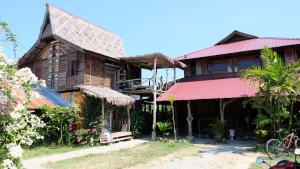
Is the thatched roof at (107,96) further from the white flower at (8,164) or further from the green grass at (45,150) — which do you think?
the white flower at (8,164)

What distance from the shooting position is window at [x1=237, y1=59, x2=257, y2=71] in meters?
18.4

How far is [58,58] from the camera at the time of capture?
62.9 ft

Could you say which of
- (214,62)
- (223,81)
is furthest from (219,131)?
(214,62)

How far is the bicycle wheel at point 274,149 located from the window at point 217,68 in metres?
8.31

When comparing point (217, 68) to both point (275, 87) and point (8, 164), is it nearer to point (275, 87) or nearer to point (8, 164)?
point (275, 87)

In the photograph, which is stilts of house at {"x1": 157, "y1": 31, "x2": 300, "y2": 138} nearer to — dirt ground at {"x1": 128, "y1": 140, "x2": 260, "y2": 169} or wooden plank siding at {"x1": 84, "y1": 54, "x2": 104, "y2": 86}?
dirt ground at {"x1": 128, "y1": 140, "x2": 260, "y2": 169}

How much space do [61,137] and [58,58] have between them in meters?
5.81

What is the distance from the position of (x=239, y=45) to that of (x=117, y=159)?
40.5 feet

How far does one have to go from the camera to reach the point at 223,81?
59.8 ft

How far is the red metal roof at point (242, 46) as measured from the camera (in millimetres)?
17656

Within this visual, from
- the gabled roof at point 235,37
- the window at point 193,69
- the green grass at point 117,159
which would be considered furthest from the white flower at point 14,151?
the gabled roof at point 235,37

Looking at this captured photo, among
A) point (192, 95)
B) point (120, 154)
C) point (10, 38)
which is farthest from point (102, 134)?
point (10, 38)

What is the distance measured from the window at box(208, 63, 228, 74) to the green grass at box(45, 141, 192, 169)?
709 cm

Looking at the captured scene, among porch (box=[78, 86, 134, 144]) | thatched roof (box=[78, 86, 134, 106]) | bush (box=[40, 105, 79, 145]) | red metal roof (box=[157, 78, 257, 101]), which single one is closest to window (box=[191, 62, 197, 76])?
red metal roof (box=[157, 78, 257, 101])
